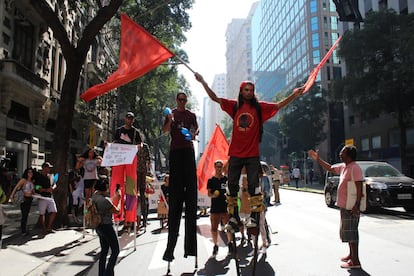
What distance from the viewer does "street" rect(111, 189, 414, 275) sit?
630 centimetres

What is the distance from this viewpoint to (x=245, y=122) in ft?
18.4

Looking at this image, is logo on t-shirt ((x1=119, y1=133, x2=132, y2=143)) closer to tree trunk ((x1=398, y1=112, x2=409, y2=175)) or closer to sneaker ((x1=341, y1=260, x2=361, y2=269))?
sneaker ((x1=341, y1=260, x2=361, y2=269))

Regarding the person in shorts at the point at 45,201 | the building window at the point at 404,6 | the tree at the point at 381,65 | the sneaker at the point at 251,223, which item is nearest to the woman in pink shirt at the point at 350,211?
the sneaker at the point at 251,223

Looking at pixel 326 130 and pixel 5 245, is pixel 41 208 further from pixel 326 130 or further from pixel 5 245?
pixel 326 130

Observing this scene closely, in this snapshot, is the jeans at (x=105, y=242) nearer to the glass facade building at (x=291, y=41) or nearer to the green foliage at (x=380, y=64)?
the green foliage at (x=380, y=64)

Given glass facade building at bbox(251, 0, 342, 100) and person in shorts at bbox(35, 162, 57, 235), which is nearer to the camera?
person in shorts at bbox(35, 162, 57, 235)

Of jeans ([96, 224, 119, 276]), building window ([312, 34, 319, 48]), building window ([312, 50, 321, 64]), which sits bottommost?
jeans ([96, 224, 119, 276])

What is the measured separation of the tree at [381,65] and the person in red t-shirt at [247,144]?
23.4 meters

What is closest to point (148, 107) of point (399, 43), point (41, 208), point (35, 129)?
point (35, 129)

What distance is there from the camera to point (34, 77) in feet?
72.1

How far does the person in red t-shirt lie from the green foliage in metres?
23.5

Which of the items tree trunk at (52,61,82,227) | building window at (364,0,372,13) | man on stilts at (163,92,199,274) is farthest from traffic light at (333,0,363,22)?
building window at (364,0,372,13)

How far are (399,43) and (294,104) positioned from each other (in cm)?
2972

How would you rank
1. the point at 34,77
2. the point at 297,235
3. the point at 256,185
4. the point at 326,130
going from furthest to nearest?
the point at 326,130 → the point at 34,77 → the point at 297,235 → the point at 256,185
